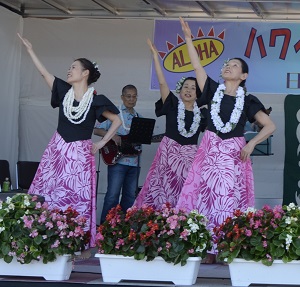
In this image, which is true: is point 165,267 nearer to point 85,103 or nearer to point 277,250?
point 277,250

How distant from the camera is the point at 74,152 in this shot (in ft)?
20.6

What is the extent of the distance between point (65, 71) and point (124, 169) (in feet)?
5.49

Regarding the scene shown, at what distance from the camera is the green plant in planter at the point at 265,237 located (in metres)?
4.76

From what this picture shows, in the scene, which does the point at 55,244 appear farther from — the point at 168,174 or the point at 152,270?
the point at 168,174

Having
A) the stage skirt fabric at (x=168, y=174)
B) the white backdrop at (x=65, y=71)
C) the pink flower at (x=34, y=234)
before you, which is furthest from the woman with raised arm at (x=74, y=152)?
the white backdrop at (x=65, y=71)

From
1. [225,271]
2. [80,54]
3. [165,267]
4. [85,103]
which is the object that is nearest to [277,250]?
[165,267]

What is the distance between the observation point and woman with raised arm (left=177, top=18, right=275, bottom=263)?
6.15 meters

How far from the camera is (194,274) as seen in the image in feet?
16.4

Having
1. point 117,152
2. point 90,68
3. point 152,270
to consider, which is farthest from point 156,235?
→ point 117,152

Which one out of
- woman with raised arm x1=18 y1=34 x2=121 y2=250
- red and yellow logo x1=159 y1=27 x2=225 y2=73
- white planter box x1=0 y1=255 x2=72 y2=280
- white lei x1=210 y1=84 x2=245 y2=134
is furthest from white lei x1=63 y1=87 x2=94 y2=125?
red and yellow logo x1=159 y1=27 x2=225 y2=73

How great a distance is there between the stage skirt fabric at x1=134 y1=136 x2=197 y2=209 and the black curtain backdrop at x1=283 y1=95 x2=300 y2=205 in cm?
213

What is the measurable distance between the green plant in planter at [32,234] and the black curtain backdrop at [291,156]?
458 cm

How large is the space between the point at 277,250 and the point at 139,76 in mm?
5074

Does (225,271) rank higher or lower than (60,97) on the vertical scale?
lower
